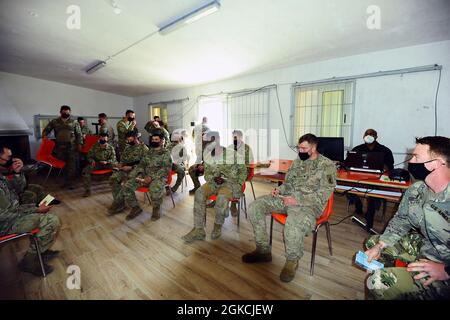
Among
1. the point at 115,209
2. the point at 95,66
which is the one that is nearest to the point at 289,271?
the point at 115,209

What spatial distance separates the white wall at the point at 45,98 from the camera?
6.21m

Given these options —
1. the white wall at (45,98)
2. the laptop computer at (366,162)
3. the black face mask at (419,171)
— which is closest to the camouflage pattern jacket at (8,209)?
the laptop computer at (366,162)

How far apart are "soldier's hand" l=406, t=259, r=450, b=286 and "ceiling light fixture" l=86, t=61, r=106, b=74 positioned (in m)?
5.90

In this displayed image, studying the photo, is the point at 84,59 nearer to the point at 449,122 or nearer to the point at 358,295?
the point at 358,295

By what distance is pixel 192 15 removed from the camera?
8.61 ft

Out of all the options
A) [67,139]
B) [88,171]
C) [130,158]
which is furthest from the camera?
[67,139]

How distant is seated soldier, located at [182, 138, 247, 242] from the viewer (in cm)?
243

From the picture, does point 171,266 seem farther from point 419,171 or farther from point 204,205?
point 419,171

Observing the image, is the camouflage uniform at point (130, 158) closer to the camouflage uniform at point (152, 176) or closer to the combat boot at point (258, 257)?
the camouflage uniform at point (152, 176)

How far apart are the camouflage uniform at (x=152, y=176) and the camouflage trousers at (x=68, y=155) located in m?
2.42

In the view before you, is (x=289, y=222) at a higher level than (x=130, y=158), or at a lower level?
lower

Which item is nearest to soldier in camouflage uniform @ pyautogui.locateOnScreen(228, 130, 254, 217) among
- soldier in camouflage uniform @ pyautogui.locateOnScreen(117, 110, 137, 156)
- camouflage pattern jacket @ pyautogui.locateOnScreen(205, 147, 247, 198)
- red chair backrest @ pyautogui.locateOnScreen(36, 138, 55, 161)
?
camouflage pattern jacket @ pyautogui.locateOnScreen(205, 147, 247, 198)

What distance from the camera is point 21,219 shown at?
1749 mm

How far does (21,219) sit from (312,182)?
2.62 meters
